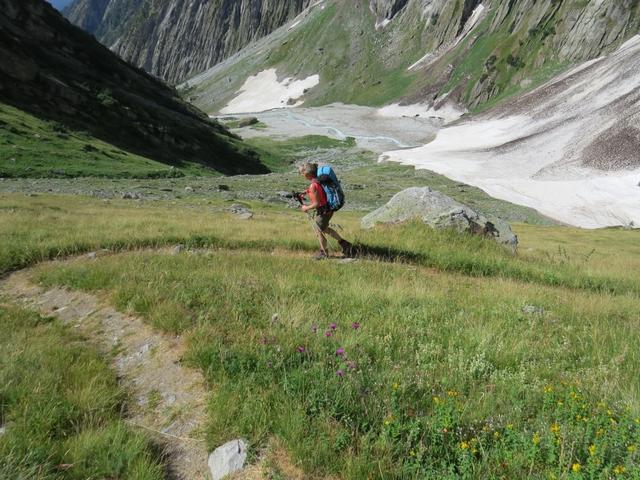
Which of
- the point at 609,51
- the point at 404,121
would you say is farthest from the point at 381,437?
the point at 404,121

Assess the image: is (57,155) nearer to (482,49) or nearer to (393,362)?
(393,362)

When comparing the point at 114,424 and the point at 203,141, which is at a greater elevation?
the point at 203,141

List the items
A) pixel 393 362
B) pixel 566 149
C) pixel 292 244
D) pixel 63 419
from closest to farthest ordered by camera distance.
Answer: pixel 63 419
pixel 393 362
pixel 292 244
pixel 566 149

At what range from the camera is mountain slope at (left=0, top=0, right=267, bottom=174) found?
52969mm

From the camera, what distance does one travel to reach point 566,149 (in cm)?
7419

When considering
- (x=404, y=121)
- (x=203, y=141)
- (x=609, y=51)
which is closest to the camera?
(x=203, y=141)

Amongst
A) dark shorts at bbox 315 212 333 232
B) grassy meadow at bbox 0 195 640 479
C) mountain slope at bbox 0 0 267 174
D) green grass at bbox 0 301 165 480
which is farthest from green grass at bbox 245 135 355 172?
green grass at bbox 0 301 165 480

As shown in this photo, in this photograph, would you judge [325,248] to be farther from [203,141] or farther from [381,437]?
[203,141]

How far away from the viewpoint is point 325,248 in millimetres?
12539

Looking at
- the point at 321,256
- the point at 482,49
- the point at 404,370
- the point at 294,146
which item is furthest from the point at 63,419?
the point at 482,49

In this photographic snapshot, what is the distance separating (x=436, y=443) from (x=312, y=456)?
43.7 inches

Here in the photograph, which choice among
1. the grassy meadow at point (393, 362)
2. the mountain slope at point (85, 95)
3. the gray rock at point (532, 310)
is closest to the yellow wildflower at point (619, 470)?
the grassy meadow at point (393, 362)

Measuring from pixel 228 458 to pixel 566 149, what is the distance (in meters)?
84.4

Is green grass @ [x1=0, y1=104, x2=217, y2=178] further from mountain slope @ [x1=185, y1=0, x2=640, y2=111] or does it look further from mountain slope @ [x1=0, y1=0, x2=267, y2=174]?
mountain slope @ [x1=185, y1=0, x2=640, y2=111]
